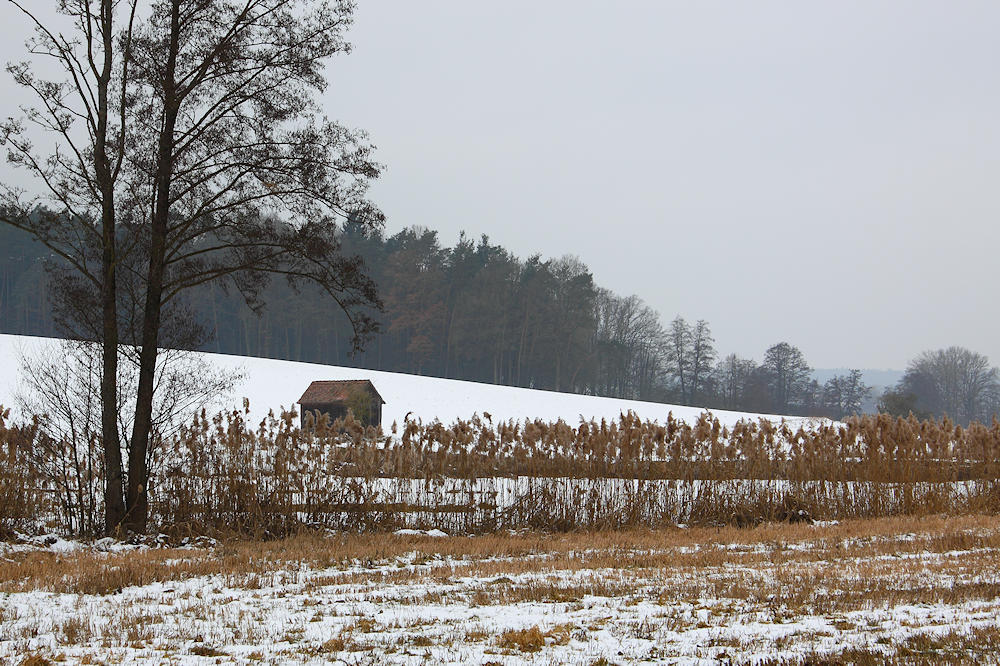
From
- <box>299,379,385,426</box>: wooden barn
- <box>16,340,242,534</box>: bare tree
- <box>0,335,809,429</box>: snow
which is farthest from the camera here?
<box>0,335,809,429</box>: snow

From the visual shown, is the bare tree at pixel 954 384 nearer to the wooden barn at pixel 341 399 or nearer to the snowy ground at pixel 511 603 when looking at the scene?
the wooden barn at pixel 341 399

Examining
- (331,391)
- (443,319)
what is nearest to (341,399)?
(331,391)

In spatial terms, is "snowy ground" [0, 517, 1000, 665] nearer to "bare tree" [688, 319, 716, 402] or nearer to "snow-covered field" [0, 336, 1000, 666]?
"snow-covered field" [0, 336, 1000, 666]

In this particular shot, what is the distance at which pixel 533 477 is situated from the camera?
14.0 meters

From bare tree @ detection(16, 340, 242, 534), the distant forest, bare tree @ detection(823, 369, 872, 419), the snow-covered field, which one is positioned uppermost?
the distant forest

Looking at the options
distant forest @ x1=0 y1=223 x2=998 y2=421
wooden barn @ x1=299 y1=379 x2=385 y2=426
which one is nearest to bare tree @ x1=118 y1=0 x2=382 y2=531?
wooden barn @ x1=299 y1=379 x2=385 y2=426

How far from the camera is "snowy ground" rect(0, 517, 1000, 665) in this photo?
16.9 feet

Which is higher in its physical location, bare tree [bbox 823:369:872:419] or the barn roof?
bare tree [bbox 823:369:872:419]

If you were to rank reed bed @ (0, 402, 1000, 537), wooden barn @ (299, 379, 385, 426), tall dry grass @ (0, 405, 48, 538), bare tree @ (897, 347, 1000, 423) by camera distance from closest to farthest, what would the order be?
1. tall dry grass @ (0, 405, 48, 538)
2. reed bed @ (0, 402, 1000, 537)
3. wooden barn @ (299, 379, 385, 426)
4. bare tree @ (897, 347, 1000, 423)

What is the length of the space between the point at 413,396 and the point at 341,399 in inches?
544

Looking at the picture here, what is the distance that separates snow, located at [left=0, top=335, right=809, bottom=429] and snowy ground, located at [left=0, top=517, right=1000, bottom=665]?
24122 mm

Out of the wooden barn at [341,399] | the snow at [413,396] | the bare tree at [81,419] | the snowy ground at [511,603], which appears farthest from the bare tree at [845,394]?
the bare tree at [81,419]

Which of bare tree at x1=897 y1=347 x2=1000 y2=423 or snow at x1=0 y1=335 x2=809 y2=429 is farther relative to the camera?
bare tree at x1=897 y1=347 x2=1000 y2=423

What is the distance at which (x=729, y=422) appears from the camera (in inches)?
1799
